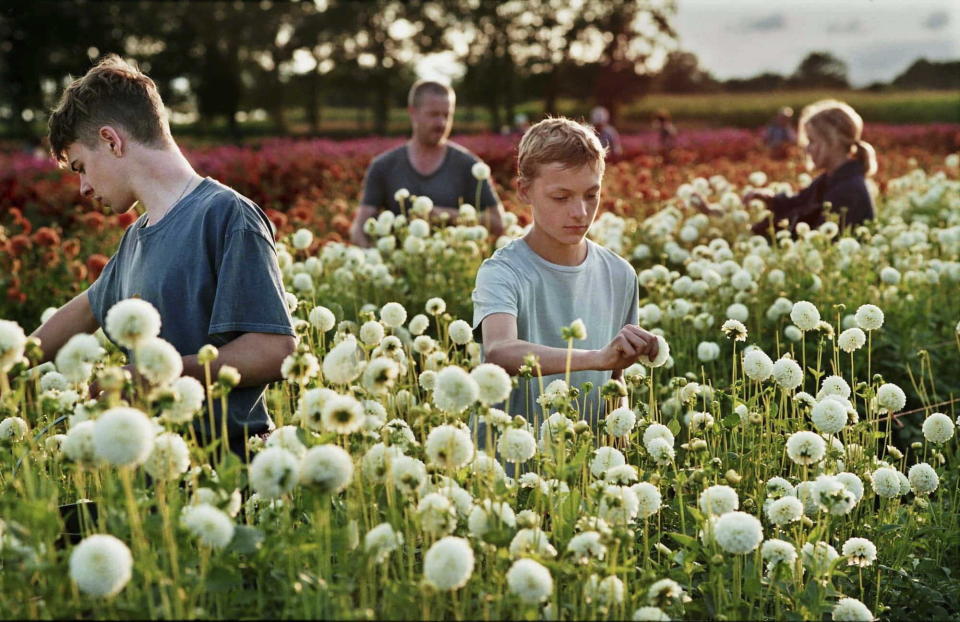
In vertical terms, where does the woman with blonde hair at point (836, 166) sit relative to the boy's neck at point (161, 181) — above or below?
above

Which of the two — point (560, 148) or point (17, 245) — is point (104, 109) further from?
point (17, 245)

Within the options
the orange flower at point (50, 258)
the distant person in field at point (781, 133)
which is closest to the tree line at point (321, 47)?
the distant person in field at point (781, 133)

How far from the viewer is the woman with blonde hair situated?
7.44m

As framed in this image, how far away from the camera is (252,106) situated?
224 ft

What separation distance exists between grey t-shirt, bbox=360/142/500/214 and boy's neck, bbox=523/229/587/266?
3662 mm

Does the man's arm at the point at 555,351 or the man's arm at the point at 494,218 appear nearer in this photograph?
the man's arm at the point at 555,351

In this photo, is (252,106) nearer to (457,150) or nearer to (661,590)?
(457,150)

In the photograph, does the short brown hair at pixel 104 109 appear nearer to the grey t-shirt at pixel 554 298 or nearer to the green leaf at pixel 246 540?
the grey t-shirt at pixel 554 298

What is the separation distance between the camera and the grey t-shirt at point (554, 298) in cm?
359

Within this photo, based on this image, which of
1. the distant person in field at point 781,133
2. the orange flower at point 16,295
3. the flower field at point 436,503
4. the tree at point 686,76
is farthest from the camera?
the tree at point 686,76

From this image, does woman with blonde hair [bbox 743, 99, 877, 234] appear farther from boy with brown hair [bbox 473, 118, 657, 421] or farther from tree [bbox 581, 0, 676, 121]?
tree [bbox 581, 0, 676, 121]

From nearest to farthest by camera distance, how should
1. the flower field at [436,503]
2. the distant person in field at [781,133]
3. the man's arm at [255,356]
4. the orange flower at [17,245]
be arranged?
the flower field at [436,503] → the man's arm at [255,356] → the orange flower at [17,245] → the distant person in field at [781,133]

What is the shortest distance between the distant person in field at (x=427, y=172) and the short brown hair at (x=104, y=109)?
13.5ft

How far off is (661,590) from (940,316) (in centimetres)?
459
